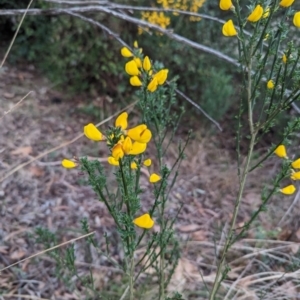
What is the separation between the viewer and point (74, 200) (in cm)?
226

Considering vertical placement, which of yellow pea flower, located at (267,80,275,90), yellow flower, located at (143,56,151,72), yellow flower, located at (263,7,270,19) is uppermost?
yellow flower, located at (263,7,270,19)

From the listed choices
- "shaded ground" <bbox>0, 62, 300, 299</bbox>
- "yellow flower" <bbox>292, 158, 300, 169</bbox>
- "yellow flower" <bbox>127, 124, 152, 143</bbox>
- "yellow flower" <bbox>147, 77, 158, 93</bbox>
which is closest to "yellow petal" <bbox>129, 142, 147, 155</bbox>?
"yellow flower" <bbox>127, 124, 152, 143</bbox>

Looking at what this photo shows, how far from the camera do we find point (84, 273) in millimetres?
1862

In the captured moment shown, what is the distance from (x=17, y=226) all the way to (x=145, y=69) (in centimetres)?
131

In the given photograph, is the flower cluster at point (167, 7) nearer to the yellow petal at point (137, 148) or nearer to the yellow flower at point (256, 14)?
the yellow flower at point (256, 14)

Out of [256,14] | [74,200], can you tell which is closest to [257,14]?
[256,14]

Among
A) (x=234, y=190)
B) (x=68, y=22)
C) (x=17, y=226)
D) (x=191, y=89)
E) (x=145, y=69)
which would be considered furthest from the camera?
(x=191, y=89)

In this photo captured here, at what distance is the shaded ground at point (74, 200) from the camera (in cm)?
183

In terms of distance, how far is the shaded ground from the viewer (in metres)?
1.83

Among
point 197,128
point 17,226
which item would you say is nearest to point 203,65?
point 197,128

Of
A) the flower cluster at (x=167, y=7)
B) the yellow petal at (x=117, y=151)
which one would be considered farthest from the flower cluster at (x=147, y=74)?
the flower cluster at (x=167, y=7)

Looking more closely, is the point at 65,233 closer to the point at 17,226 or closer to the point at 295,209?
the point at 17,226

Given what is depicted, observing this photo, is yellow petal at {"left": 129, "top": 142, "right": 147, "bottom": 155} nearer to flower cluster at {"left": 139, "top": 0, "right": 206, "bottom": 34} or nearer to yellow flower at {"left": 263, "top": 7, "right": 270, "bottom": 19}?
yellow flower at {"left": 263, "top": 7, "right": 270, "bottom": 19}

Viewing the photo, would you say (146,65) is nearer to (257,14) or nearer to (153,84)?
(153,84)
